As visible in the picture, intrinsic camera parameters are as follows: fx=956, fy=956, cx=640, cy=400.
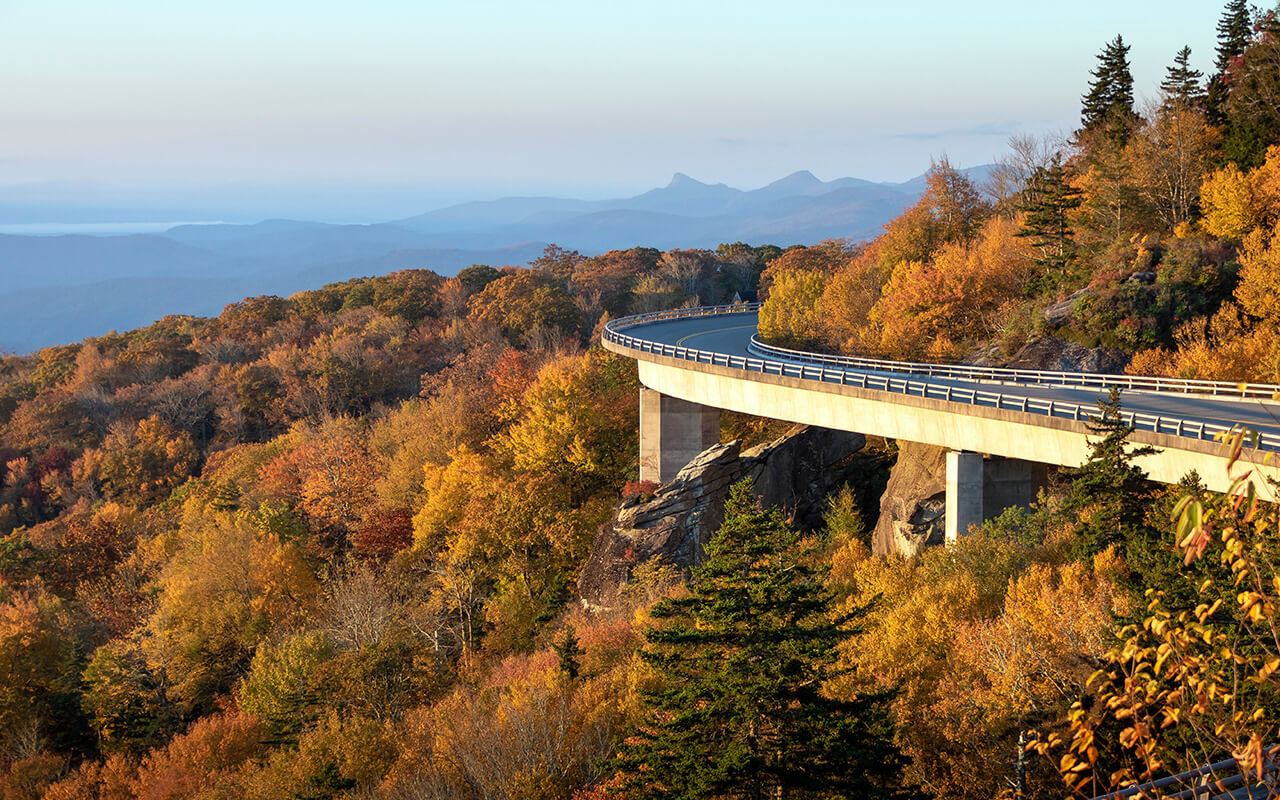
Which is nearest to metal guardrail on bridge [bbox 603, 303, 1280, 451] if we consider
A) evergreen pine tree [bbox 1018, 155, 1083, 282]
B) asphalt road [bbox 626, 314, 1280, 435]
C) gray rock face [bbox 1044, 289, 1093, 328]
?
asphalt road [bbox 626, 314, 1280, 435]

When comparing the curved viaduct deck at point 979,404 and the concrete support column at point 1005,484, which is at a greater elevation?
the curved viaduct deck at point 979,404

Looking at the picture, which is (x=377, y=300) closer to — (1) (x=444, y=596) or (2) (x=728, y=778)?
(1) (x=444, y=596)

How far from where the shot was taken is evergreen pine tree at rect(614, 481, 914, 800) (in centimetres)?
1579

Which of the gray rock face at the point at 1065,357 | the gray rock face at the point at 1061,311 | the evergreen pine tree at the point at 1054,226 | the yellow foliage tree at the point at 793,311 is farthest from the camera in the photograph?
the yellow foliage tree at the point at 793,311

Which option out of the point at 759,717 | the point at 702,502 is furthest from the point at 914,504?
the point at 759,717

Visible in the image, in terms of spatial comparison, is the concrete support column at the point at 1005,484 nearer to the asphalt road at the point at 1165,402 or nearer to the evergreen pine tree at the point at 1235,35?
the asphalt road at the point at 1165,402

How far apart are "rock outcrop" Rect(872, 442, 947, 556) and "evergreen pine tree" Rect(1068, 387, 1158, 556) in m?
9.09

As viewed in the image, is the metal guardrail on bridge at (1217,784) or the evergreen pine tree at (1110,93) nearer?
the metal guardrail on bridge at (1217,784)

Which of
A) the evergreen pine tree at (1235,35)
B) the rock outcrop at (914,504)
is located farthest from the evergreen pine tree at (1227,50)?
the rock outcrop at (914,504)

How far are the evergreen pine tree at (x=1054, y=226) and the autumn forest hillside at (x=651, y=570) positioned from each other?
26 cm

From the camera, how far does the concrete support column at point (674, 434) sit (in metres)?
51.7

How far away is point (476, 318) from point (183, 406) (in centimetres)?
2750

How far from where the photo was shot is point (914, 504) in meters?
36.0

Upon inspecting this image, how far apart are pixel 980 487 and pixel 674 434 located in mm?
21838
